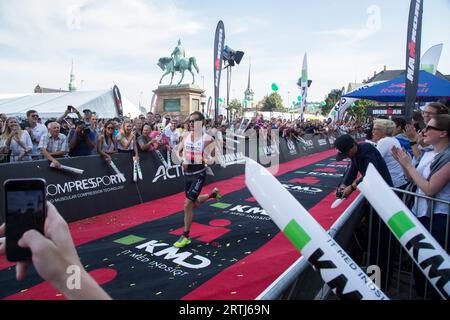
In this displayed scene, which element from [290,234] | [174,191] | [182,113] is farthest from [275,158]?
[182,113]

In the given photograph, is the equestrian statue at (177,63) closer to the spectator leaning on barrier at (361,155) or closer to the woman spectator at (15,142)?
the woman spectator at (15,142)

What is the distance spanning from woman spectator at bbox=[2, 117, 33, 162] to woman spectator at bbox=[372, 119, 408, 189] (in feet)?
21.6

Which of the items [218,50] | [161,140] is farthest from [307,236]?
[218,50]

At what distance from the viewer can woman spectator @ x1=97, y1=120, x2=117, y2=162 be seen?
691cm

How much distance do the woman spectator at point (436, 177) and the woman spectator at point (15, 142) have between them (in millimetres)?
6786

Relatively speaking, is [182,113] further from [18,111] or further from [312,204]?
[312,204]

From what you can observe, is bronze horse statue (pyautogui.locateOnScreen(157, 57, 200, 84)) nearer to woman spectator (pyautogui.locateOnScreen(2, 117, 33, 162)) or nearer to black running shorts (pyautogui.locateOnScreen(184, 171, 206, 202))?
woman spectator (pyautogui.locateOnScreen(2, 117, 33, 162))

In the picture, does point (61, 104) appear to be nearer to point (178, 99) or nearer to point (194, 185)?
point (178, 99)

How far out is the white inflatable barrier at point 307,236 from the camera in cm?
157

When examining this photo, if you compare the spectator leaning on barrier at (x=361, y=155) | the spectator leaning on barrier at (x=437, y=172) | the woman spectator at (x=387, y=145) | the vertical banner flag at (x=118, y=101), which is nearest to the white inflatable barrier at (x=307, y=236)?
the spectator leaning on barrier at (x=437, y=172)

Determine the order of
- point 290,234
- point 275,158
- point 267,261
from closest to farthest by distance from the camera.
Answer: point 290,234 < point 267,261 < point 275,158

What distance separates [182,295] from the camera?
11.5 feet

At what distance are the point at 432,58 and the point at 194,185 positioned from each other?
59.2 ft
